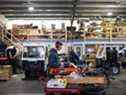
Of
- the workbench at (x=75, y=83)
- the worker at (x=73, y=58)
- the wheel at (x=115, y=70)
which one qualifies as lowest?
the wheel at (x=115, y=70)

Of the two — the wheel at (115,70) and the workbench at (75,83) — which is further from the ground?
the workbench at (75,83)

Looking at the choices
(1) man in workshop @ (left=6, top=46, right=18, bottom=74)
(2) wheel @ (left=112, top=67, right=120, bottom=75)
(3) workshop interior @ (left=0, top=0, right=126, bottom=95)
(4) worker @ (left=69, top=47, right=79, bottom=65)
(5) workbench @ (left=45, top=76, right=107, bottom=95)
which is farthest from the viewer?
(2) wheel @ (left=112, top=67, right=120, bottom=75)

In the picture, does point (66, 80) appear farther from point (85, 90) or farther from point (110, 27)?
point (110, 27)

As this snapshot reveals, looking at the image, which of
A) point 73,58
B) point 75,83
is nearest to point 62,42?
point 73,58

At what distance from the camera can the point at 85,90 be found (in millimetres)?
11836

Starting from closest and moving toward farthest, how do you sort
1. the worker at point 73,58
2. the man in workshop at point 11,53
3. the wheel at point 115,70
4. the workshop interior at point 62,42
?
the workshop interior at point 62,42 < the worker at point 73,58 < the man in workshop at point 11,53 < the wheel at point 115,70

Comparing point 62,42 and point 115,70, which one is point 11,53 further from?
point 115,70

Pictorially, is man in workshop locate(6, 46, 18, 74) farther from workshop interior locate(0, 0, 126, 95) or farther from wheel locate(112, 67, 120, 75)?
wheel locate(112, 67, 120, 75)

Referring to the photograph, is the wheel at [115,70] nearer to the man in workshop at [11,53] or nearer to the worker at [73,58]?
the worker at [73,58]

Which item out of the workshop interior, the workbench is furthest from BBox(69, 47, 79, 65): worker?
the workbench

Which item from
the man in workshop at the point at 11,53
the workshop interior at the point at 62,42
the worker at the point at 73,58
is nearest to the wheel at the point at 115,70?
the workshop interior at the point at 62,42

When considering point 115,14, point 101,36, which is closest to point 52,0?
point 101,36

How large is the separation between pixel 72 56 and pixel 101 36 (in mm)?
2078

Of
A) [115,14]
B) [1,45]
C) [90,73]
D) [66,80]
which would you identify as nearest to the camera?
[66,80]
